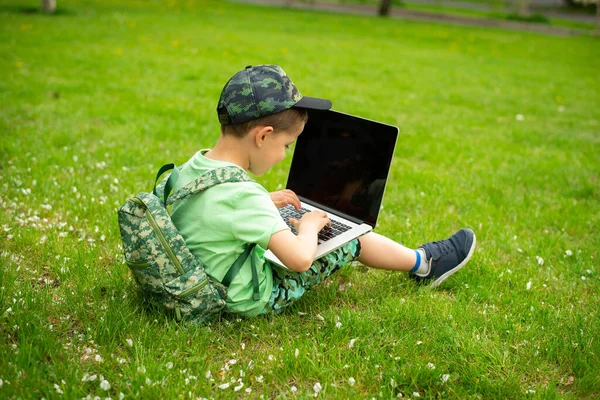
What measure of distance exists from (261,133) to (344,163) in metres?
→ 0.92

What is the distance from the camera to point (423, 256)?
13.1ft

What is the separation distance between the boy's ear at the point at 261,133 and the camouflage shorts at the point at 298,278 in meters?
0.78

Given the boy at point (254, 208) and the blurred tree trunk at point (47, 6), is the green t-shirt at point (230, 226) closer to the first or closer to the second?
the boy at point (254, 208)

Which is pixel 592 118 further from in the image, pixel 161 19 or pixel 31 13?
pixel 31 13

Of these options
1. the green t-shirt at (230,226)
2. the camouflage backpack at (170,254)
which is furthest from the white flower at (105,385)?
the green t-shirt at (230,226)

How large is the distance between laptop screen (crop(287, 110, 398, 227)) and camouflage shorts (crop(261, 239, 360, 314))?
291mm

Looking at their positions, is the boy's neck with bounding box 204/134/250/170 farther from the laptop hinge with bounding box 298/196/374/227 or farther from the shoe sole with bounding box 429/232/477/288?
the shoe sole with bounding box 429/232/477/288

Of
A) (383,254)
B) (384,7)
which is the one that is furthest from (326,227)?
(384,7)

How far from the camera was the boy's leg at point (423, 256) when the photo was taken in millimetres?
3823

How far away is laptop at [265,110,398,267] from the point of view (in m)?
3.60

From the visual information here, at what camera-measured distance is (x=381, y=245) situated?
3834 millimetres

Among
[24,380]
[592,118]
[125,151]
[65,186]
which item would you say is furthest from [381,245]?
[592,118]

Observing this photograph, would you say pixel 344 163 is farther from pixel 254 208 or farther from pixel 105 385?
pixel 105 385

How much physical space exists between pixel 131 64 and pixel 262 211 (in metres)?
9.20
